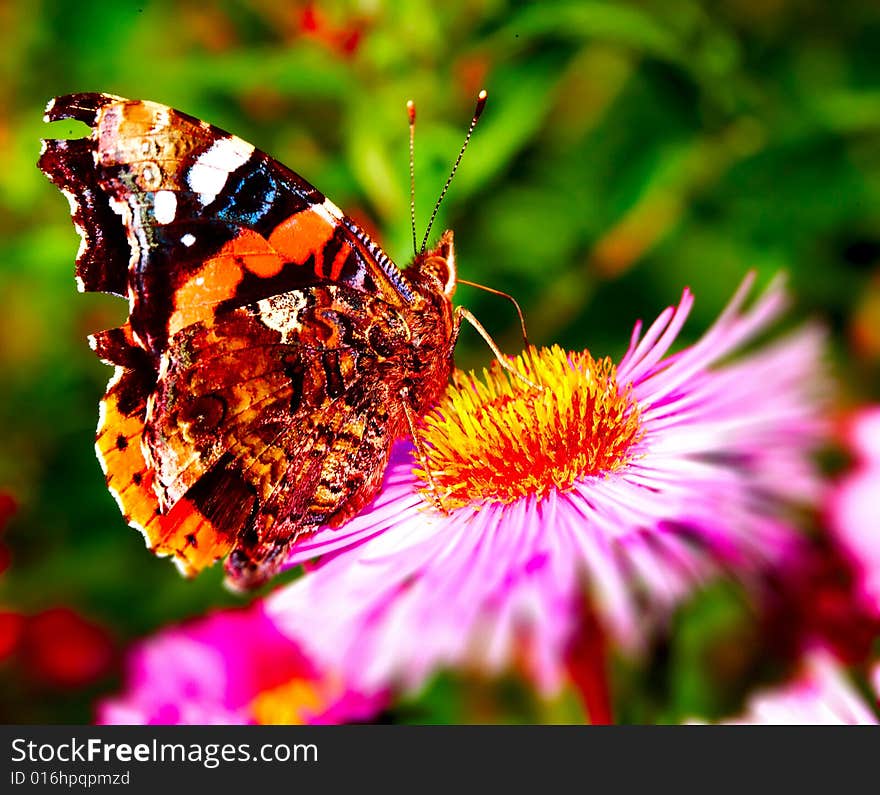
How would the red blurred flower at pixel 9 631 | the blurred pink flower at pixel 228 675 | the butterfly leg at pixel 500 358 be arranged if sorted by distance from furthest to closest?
the red blurred flower at pixel 9 631
the blurred pink flower at pixel 228 675
the butterfly leg at pixel 500 358

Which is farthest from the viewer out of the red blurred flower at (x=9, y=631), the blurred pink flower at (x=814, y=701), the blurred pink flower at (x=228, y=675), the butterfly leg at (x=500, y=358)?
the red blurred flower at (x=9, y=631)

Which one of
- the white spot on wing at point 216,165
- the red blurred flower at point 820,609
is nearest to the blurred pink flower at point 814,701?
the red blurred flower at point 820,609

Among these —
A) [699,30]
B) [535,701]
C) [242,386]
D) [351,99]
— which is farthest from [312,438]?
[699,30]

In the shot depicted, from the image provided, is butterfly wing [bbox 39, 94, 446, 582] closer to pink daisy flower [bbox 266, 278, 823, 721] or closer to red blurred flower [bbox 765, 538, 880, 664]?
pink daisy flower [bbox 266, 278, 823, 721]

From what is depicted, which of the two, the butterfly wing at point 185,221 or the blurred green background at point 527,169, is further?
the blurred green background at point 527,169

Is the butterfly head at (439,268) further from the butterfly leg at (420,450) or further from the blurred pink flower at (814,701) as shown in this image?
the blurred pink flower at (814,701)

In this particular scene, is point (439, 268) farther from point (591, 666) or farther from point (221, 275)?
point (591, 666)

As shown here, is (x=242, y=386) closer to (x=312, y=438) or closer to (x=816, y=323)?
(x=312, y=438)

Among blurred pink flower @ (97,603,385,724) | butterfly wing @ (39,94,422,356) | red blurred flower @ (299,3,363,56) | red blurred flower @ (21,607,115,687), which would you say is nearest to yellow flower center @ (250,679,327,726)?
blurred pink flower @ (97,603,385,724)

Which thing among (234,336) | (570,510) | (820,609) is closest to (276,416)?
(234,336)
